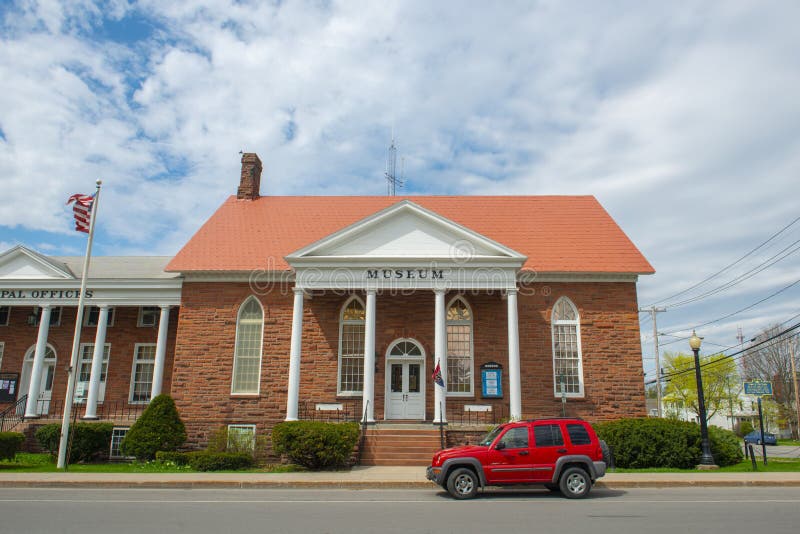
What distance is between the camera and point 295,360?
20359 millimetres

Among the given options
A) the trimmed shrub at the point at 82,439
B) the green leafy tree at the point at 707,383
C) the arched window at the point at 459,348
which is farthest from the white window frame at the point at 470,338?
the green leafy tree at the point at 707,383

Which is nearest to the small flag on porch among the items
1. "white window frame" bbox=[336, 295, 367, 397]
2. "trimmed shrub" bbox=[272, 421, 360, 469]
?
"trimmed shrub" bbox=[272, 421, 360, 469]

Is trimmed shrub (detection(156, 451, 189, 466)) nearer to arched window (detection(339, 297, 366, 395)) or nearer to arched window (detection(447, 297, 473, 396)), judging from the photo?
arched window (detection(339, 297, 366, 395))

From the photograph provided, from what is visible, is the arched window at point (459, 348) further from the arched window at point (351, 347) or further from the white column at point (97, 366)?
the white column at point (97, 366)

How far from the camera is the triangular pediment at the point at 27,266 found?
966 inches

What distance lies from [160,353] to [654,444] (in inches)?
753

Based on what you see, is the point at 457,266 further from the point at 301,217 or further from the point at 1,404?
the point at 1,404

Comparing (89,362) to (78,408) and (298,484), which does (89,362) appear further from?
(298,484)

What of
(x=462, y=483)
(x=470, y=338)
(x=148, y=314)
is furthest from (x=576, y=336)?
(x=148, y=314)

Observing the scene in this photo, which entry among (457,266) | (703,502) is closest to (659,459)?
(703,502)

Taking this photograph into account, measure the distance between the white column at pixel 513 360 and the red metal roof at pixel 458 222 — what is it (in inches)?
98.5

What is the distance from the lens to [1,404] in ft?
81.8

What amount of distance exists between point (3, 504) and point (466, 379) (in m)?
15.3

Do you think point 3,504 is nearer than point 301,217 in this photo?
Yes
